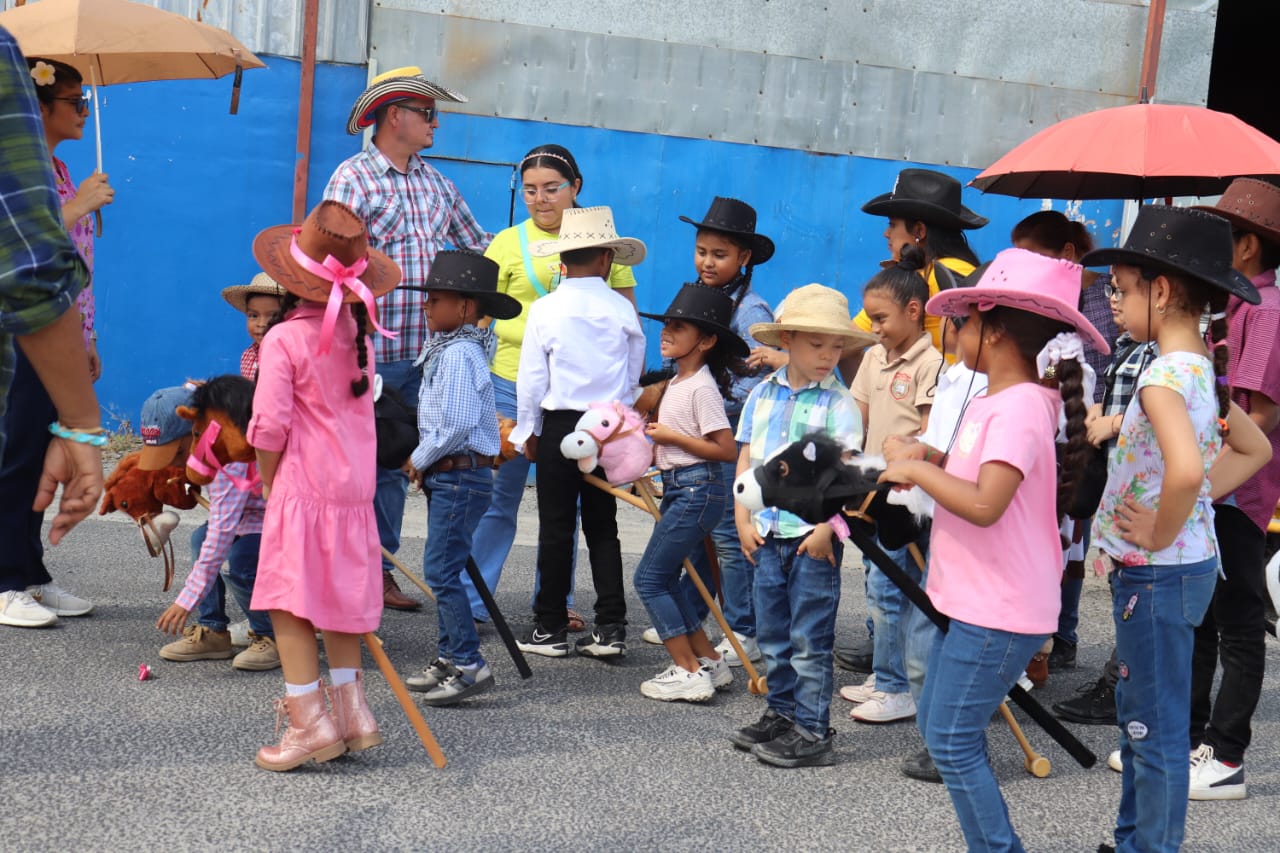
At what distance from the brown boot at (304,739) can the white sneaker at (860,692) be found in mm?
2196

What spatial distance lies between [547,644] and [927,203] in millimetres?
2545

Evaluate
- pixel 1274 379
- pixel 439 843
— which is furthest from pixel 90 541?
pixel 1274 379

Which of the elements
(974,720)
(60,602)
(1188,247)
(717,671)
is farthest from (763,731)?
(60,602)

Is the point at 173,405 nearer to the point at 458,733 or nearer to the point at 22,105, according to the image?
the point at 458,733

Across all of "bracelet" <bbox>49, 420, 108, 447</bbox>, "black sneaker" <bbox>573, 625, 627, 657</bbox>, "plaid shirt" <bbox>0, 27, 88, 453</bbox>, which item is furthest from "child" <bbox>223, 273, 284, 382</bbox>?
"plaid shirt" <bbox>0, 27, 88, 453</bbox>

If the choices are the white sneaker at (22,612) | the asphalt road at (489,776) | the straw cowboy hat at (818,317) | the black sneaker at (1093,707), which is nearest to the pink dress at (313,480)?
the asphalt road at (489,776)

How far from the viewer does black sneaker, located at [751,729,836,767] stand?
4.57 metres

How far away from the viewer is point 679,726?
196 inches

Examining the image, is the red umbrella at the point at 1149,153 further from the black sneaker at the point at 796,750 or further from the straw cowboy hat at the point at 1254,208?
the black sneaker at the point at 796,750

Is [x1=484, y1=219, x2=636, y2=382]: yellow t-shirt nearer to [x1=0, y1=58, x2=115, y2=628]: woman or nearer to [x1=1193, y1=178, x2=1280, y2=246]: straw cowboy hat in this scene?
[x1=0, y1=58, x2=115, y2=628]: woman

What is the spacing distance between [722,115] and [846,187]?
43.4 inches

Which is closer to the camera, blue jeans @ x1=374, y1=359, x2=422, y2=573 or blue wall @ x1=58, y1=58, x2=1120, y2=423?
blue jeans @ x1=374, y1=359, x2=422, y2=573

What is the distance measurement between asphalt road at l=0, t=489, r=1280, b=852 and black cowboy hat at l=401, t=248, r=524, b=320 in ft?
5.13

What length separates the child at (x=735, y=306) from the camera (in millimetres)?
5887
